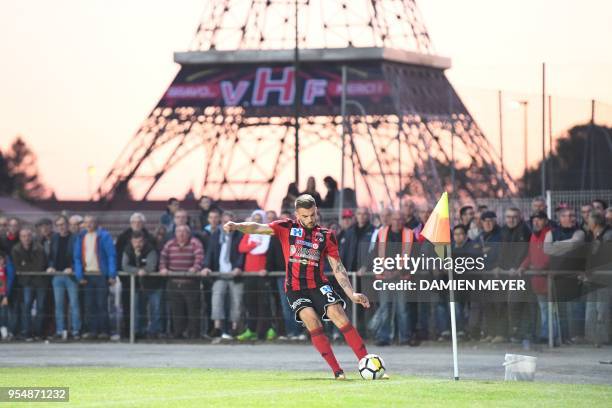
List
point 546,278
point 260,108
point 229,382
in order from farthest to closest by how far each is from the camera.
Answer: point 260,108 < point 546,278 < point 229,382

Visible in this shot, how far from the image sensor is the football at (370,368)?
14.7 meters

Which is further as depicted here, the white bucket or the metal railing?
the metal railing

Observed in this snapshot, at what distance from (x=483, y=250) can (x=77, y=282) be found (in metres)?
6.84

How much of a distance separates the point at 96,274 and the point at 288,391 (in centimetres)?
1082

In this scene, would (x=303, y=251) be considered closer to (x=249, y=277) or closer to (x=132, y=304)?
(x=249, y=277)

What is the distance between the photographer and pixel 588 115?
2792cm

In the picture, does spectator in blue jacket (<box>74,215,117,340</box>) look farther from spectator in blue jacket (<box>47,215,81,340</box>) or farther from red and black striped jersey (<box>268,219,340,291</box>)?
red and black striped jersey (<box>268,219,340,291</box>)

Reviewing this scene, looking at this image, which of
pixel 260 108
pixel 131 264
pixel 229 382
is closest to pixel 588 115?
pixel 131 264

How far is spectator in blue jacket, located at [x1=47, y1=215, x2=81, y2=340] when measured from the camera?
78.2ft

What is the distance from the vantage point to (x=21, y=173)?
5000 inches

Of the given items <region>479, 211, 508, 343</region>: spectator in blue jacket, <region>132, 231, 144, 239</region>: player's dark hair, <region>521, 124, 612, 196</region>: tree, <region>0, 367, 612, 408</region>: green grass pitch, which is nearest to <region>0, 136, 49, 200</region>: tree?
<region>521, 124, 612, 196</region>: tree

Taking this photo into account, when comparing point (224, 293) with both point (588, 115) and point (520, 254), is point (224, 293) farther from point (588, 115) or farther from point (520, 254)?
point (588, 115)

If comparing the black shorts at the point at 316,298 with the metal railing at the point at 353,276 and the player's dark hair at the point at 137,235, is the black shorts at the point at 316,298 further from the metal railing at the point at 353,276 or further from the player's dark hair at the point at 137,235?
the player's dark hair at the point at 137,235

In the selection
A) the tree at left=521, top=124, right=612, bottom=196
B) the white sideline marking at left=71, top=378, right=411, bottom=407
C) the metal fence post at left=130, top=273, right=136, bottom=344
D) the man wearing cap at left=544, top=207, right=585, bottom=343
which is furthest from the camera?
the tree at left=521, top=124, right=612, bottom=196
